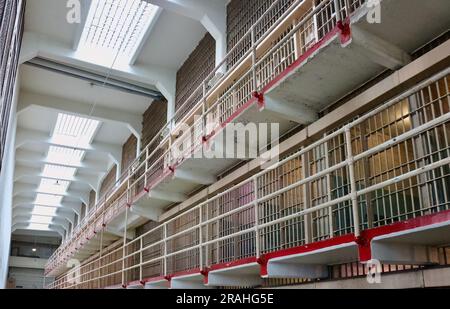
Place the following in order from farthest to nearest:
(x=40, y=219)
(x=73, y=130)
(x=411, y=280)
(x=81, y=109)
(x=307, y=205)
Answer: (x=40, y=219), (x=73, y=130), (x=81, y=109), (x=307, y=205), (x=411, y=280)

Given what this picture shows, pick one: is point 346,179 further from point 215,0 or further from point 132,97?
point 132,97

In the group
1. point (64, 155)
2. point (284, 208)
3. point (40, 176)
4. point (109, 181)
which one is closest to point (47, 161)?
point (64, 155)

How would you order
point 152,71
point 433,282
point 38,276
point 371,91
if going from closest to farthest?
1. point 433,282
2. point 371,91
3. point 152,71
4. point 38,276

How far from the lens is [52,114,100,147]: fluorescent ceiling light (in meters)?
18.4

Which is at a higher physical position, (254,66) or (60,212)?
(60,212)

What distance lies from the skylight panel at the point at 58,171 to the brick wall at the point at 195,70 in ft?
38.7

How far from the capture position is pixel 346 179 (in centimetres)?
640

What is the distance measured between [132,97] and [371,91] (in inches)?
461

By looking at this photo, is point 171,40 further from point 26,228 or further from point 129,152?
point 26,228

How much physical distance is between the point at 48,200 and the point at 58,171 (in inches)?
253

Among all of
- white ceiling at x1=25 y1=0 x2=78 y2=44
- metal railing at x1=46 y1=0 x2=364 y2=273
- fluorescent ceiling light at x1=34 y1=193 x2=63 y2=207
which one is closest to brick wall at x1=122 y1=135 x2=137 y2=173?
metal railing at x1=46 y1=0 x2=364 y2=273

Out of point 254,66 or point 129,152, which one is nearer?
point 254,66

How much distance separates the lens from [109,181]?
21938mm

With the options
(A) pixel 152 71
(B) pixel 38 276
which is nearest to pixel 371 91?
(A) pixel 152 71
